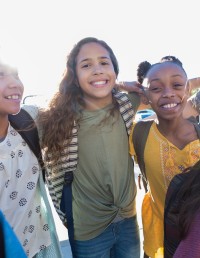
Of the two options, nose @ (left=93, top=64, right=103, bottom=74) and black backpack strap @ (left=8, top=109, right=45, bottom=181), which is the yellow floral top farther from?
black backpack strap @ (left=8, top=109, right=45, bottom=181)

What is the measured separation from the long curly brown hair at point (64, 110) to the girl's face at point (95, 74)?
48 mm

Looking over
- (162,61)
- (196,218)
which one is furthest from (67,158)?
(196,218)

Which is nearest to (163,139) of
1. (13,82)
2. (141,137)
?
(141,137)

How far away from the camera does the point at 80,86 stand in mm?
2039

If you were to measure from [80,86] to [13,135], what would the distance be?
582 millimetres

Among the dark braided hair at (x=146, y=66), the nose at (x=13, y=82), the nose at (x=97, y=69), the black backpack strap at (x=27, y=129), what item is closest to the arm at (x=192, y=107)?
the dark braided hair at (x=146, y=66)

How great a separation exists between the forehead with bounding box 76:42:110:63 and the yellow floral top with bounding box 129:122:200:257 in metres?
0.57

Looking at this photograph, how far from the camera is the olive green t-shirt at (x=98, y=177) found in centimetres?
193

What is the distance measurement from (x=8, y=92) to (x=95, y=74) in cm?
55

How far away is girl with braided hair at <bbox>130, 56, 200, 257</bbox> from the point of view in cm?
183

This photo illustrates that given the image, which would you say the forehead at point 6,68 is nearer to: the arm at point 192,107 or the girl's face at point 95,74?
the girl's face at point 95,74

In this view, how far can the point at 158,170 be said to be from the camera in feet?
6.13

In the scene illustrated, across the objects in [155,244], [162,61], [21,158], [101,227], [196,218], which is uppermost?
[162,61]

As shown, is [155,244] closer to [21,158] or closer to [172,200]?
[172,200]
